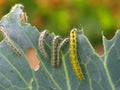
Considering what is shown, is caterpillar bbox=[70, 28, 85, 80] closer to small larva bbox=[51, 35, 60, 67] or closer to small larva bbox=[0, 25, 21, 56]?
small larva bbox=[51, 35, 60, 67]

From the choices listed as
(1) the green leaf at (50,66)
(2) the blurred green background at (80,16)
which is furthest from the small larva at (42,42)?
(2) the blurred green background at (80,16)

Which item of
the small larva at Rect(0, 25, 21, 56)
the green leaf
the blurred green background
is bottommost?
the green leaf

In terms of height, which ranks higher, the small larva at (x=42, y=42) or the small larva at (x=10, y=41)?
the small larva at (x=10, y=41)

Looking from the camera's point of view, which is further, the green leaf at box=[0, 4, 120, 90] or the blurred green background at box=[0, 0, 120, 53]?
the blurred green background at box=[0, 0, 120, 53]

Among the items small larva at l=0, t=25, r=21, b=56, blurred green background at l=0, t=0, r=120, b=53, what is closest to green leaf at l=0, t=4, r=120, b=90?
small larva at l=0, t=25, r=21, b=56

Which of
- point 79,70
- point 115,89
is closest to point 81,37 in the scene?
point 79,70

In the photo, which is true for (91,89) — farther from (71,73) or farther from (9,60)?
(9,60)

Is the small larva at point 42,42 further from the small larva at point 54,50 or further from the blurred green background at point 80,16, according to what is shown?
the blurred green background at point 80,16
